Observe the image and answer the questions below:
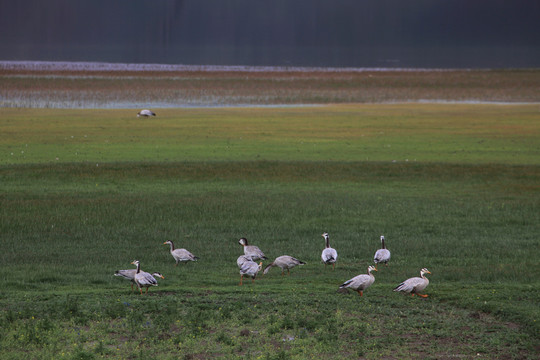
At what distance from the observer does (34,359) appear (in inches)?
405

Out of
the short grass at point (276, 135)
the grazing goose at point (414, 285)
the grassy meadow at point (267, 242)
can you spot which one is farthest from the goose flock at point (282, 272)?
the short grass at point (276, 135)

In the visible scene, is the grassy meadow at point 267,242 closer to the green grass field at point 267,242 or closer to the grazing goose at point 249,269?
the green grass field at point 267,242

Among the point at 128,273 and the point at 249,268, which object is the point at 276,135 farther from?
the point at 128,273

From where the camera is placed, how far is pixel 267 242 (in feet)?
63.0

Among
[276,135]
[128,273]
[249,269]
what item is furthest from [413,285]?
[276,135]

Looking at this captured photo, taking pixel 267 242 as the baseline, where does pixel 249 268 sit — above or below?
below

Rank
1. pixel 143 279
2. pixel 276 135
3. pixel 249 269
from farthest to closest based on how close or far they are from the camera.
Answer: pixel 276 135 < pixel 249 269 < pixel 143 279

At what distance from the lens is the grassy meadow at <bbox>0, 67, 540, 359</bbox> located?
11.2 m

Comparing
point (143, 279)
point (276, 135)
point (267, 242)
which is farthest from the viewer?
point (276, 135)

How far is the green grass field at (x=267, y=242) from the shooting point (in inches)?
443

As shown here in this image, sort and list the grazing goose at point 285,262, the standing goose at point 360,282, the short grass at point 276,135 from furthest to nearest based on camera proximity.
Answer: the short grass at point 276,135, the grazing goose at point 285,262, the standing goose at point 360,282

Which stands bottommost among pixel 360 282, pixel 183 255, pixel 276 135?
pixel 360 282

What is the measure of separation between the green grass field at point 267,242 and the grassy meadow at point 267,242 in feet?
0.17

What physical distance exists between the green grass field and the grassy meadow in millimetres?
51
